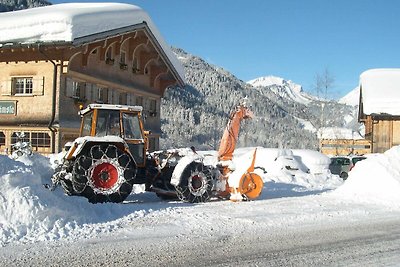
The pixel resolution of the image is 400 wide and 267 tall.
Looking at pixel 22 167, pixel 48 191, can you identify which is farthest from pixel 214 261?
pixel 22 167

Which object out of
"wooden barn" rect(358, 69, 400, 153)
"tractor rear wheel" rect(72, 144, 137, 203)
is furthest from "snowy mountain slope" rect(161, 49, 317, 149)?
"tractor rear wheel" rect(72, 144, 137, 203)

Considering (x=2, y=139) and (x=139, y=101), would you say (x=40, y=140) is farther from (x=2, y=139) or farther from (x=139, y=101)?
(x=139, y=101)

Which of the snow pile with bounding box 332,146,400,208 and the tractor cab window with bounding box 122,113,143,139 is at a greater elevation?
the tractor cab window with bounding box 122,113,143,139

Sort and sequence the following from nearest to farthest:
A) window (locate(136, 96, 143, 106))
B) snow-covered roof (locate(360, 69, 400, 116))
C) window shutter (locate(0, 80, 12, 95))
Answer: window shutter (locate(0, 80, 12, 95)) → window (locate(136, 96, 143, 106)) → snow-covered roof (locate(360, 69, 400, 116))

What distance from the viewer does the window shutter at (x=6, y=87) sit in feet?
65.4

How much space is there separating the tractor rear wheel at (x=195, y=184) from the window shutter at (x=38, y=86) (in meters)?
10.1

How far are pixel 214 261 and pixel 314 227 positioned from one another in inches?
132

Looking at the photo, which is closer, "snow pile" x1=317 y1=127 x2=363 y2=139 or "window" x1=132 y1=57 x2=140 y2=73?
"window" x1=132 y1=57 x2=140 y2=73

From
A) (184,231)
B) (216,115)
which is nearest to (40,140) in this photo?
(184,231)

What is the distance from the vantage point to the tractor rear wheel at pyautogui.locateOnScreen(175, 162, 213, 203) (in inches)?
461

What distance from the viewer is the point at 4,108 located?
20156mm

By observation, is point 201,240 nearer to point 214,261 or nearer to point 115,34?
point 214,261

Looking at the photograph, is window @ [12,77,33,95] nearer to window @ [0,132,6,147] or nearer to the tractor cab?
window @ [0,132,6,147]

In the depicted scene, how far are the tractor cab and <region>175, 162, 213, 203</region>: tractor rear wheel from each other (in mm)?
1065
